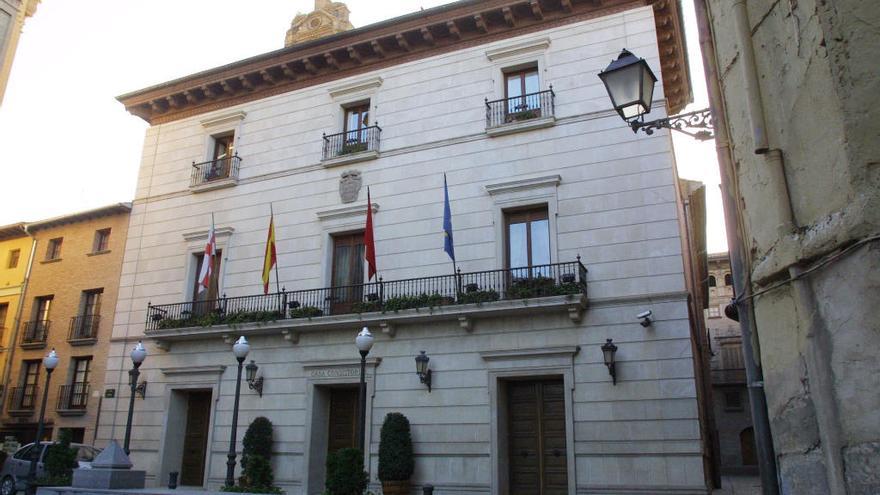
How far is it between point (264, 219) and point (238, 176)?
75.3 inches

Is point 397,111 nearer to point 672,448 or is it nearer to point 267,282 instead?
point 267,282

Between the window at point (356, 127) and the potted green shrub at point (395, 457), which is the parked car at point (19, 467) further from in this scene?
the window at point (356, 127)

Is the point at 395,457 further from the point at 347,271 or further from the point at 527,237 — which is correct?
the point at 527,237

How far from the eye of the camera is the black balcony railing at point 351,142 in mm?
18312

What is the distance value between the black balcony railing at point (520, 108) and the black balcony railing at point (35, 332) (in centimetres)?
1709

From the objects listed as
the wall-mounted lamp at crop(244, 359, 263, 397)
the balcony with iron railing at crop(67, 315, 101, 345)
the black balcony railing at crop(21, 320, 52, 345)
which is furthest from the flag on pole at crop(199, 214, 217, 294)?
the black balcony railing at crop(21, 320, 52, 345)

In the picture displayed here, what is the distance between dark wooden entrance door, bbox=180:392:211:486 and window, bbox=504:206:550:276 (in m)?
9.64

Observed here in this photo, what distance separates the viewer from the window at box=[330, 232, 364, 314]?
1709cm

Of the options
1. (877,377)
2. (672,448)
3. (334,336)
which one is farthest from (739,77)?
(334,336)

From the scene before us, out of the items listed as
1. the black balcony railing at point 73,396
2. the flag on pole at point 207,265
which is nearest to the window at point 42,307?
the black balcony railing at point 73,396

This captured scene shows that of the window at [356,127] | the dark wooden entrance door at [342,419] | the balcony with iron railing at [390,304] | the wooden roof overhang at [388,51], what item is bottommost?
the dark wooden entrance door at [342,419]

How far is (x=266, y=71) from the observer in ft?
66.3

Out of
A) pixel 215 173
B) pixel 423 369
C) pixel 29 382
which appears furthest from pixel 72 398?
pixel 423 369

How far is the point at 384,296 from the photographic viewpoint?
1652 centimetres
